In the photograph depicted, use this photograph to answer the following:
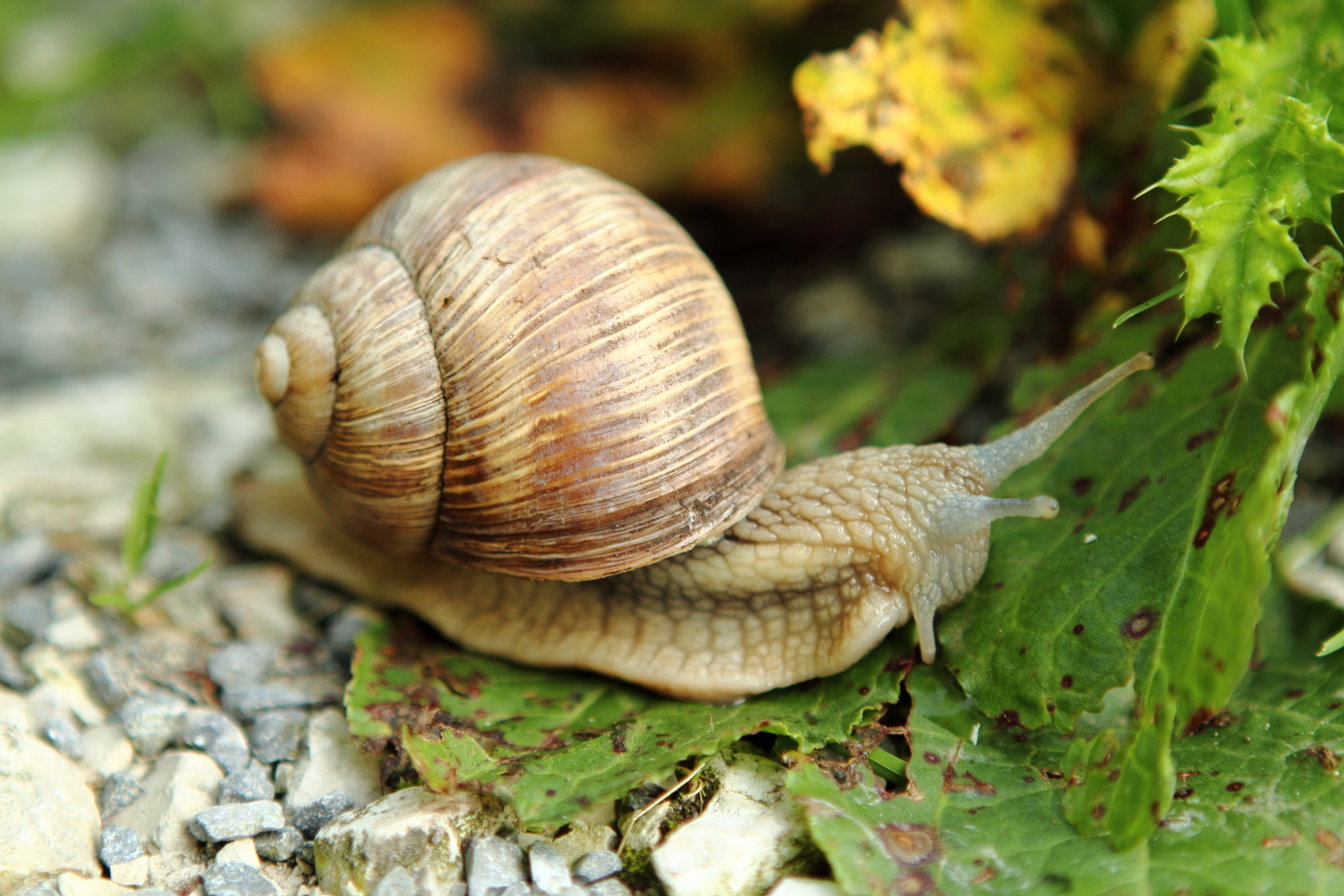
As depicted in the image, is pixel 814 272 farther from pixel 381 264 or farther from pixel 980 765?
pixel 980 765

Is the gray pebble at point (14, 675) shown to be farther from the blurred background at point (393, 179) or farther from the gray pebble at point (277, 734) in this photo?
the blurred background at point (393, 179)

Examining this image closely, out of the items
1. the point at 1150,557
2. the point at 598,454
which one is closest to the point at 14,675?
the point at 598,454

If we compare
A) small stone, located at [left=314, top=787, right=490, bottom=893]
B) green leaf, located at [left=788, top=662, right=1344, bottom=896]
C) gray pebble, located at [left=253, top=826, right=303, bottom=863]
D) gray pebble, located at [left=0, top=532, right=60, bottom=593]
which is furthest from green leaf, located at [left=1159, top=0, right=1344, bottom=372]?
gray pebble, located at [left=0, top=532, right=60, bottom=593]

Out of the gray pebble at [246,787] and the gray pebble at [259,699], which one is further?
the gray pebble at [259,699]

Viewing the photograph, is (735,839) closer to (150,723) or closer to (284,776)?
(284,776)

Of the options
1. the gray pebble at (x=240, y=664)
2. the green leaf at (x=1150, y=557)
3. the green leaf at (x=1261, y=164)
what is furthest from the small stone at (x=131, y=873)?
the green leaf at (x=1261, y=164)

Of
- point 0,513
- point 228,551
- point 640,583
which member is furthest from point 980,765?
point 0,513
